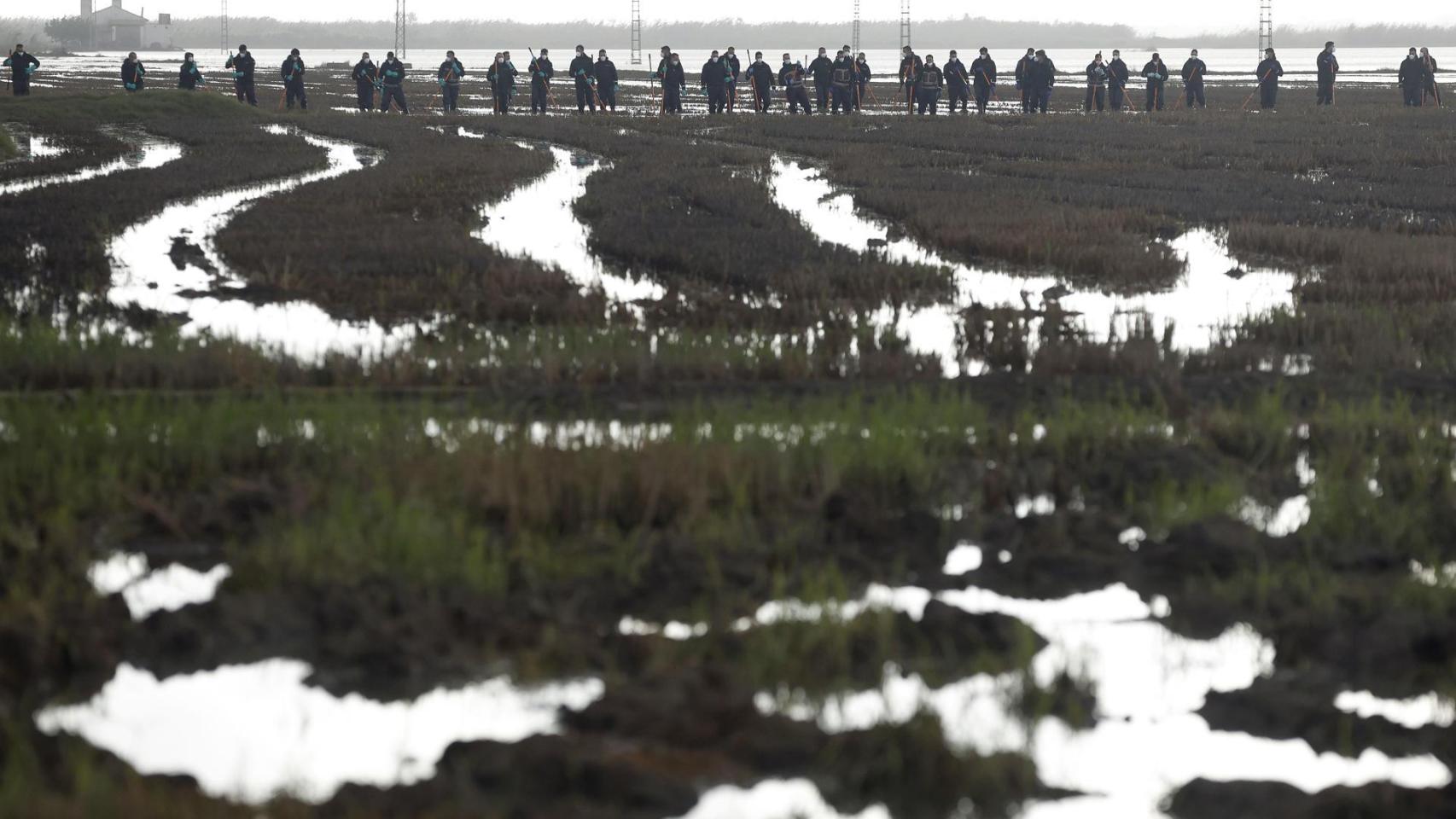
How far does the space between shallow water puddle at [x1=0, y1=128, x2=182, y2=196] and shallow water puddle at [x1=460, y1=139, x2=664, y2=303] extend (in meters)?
4.49

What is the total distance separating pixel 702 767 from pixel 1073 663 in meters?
0.95

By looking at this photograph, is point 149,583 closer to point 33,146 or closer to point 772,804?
point 772,804

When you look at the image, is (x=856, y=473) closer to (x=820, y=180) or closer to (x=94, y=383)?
(x=94, y=383)

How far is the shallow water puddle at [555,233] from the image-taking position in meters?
9.75

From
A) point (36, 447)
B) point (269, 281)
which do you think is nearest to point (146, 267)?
point (269, 281)

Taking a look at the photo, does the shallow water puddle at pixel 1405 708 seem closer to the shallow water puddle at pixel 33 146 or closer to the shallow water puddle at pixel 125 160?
the shallow water puddle at pixel 125 160

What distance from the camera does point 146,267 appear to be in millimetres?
10477

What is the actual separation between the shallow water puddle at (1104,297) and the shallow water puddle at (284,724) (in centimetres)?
400

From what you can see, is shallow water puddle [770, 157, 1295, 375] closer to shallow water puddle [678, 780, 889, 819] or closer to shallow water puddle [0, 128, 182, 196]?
shallow water puddle [678, 780, 889, 819]

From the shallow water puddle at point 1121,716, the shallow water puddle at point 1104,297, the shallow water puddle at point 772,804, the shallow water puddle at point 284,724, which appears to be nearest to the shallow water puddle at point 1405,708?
the shallow water puddle at point 1121,716

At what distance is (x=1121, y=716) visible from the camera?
10.5 feet

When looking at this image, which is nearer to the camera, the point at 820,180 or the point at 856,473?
the point at 856,473

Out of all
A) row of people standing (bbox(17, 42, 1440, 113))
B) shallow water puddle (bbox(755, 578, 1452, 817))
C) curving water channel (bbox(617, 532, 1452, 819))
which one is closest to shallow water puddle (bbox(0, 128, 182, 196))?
row of people standing (bbox(17, 42, 1440, 113))

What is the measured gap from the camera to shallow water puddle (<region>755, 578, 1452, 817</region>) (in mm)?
2936
